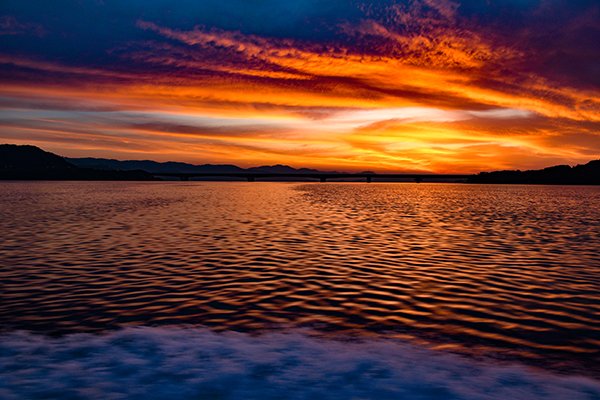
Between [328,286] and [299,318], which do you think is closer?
[299,318]

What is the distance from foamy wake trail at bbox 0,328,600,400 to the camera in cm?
923

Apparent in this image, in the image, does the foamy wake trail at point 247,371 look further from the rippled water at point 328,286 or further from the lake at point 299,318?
the rippled water at point 328,286

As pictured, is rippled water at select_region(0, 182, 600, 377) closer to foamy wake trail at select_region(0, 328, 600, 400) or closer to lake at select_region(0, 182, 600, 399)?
lake at select_region(0, 182, 600, 399)

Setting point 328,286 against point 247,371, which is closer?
point 247,371

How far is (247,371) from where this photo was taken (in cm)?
1032

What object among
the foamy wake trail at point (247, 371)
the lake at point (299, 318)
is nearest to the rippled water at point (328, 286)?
the lake at point (299, 318)

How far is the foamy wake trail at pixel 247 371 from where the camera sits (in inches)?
364

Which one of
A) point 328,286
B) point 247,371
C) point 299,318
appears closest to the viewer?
point 247,371

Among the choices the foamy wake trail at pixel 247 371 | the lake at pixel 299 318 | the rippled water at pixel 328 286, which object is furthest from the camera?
the rippled water at pixel 328 286

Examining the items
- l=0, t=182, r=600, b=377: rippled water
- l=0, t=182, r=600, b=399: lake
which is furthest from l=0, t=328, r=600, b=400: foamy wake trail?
l=0, t=182, r=600, b=377: rippled water

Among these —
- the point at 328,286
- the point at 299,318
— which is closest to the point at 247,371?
the point at 299,318

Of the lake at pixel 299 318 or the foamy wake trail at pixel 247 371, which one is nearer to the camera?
the foamy wake trail at pixel 247 371

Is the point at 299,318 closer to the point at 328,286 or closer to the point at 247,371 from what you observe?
the point at 247,371

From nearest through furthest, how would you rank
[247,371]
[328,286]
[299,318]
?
[247,371], [299,318], [328,286]
